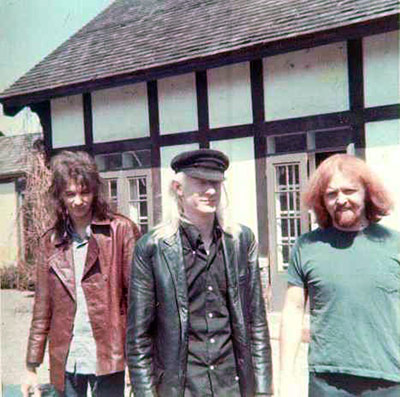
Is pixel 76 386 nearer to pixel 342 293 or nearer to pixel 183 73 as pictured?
pixel 342 293

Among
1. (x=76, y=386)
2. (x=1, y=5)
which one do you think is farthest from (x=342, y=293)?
(x=1, y=5)

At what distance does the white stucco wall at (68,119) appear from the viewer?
284 centimetres

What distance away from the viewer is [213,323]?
1.24 metres

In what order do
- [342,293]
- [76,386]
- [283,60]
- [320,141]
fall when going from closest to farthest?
[342,293] < [76,386] < [320,141] < [283,60]

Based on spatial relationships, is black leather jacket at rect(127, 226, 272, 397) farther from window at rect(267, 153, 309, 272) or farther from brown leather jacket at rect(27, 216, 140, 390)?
window at rect(267, 153, 309, 272)

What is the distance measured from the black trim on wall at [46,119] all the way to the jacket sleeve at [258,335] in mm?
1760

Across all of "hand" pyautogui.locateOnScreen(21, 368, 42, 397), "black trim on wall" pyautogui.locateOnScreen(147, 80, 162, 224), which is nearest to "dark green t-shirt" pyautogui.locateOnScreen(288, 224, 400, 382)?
"hand" pyautogui.locateOnScreen(21, 368, 42, 397)

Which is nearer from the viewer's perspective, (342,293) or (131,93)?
(342,293)

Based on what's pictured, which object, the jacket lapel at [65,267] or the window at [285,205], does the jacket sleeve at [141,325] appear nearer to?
the jacket lapel at [65,267]

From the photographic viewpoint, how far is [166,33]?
2.90 m

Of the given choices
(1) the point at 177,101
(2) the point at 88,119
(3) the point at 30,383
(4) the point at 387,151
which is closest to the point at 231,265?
(3) the point at 30,383

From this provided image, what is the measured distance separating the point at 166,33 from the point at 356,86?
1.09 metres

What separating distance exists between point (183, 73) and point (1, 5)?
1077mm

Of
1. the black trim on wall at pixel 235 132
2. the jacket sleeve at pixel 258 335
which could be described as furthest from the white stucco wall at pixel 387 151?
the black trim on wall at pixel 235 132
